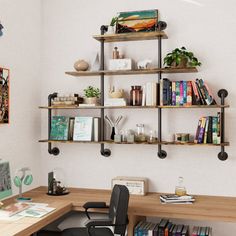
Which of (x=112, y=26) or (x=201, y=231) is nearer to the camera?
(x=201, y=231)

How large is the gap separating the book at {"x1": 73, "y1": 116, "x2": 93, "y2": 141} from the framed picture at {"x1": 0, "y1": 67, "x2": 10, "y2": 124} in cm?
69

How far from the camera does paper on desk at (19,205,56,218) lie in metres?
2.77

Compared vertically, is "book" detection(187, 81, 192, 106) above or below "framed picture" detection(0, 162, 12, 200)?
above

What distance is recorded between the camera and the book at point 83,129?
11.9 ft

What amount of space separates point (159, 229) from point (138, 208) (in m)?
0.32

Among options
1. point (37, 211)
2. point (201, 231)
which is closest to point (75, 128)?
point (37, 211)

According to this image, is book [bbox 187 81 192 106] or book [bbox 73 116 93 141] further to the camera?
book [bbox 73 116 93 141]

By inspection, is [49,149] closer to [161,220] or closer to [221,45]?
[161,220]

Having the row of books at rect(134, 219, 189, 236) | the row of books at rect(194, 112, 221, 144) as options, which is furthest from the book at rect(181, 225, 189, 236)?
the row of books at rect(194, 112, 221, 144)

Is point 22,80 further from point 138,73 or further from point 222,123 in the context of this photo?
point 222,123

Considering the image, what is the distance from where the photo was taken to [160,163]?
3619 millimetres

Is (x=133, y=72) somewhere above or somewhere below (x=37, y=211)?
above

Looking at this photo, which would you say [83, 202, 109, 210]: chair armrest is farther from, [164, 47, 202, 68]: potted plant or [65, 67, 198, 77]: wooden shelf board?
[164, 47, 202, 68]: potted plant

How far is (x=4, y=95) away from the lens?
3303 millimetres
